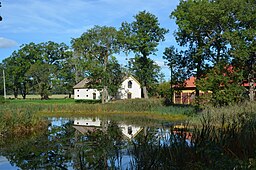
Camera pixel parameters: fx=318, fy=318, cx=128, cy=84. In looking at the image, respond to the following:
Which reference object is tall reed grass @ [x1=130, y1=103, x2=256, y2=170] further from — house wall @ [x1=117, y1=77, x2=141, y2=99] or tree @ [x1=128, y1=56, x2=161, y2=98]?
house wall @ [x1=117, y1=77, x2=141, y2=99]

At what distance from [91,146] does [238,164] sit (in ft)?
28.4

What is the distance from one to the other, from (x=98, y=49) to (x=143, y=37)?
723cm

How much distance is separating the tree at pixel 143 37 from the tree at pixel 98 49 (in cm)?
192

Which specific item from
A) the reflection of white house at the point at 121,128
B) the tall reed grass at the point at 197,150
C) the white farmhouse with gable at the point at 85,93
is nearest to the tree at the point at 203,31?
the reflection of white house at the point at 121,128

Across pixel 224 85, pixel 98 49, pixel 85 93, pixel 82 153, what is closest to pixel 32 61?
pixel 85 93

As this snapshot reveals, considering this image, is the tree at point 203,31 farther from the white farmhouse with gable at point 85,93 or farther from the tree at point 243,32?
the white farmhouse with gable at point 85,93

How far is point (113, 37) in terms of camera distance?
46219 millimetres

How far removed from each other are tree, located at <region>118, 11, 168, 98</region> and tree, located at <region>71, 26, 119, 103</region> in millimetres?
1917

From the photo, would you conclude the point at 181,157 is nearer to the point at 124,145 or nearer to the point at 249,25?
the point at 124,145

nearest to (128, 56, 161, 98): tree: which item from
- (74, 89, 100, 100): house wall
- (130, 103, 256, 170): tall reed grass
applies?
(74, 89, 100, 100): house wall

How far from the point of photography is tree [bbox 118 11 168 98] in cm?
4788

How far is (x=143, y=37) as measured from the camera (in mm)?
48438

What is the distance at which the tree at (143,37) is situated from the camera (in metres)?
47.9

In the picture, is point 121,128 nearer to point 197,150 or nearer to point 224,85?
point 224,85
